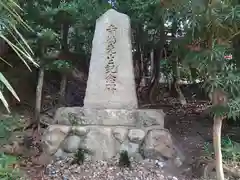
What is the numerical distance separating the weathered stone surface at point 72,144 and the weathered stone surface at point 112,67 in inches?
17.5

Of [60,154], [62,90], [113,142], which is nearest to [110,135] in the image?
[113,142]

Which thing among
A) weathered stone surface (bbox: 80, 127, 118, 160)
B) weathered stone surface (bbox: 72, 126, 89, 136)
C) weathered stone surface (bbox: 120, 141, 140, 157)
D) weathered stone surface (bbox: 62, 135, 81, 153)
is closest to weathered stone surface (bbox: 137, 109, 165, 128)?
weathered stone surface (bbox: 120, 141, 140, 157)

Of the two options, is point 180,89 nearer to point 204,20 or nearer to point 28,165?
point 28,165

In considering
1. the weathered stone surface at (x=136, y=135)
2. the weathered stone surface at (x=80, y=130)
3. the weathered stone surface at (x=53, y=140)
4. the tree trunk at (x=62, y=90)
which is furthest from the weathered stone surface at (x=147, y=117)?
the tree trunk at (x=62, y=90)

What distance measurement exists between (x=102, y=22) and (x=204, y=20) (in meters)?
1.68

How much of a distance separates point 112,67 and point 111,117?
1.94 ft

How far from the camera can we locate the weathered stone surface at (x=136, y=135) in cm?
340

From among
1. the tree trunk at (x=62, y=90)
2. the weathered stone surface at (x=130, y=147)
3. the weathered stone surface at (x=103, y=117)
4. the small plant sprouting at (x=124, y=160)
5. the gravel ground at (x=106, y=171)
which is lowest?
the gravel ground at (x=106, y=171)

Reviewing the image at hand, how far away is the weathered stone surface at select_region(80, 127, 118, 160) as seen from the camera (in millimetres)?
3396

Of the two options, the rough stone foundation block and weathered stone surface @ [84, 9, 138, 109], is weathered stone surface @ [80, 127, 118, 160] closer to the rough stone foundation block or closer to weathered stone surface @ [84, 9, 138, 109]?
the rough stone foundation block

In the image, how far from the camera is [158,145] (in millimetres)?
3340

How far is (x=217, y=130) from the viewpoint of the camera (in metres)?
2.64

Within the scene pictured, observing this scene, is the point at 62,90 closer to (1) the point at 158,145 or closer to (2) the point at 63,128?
(2) the point at 63,128

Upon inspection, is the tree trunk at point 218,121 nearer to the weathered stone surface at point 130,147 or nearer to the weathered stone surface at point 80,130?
the weathered stone surface at point 130,147
